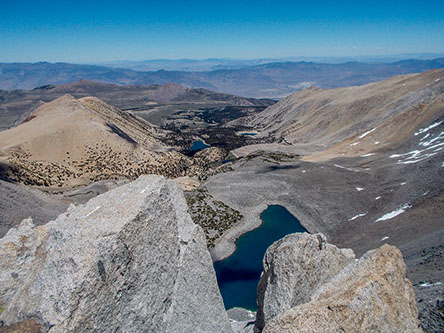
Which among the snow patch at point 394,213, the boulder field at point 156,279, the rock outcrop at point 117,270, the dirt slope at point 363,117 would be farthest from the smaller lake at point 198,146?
the rock outcrop at point 117,270

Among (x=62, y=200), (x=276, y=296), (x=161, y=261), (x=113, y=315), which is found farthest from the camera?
(x=62, y=200)

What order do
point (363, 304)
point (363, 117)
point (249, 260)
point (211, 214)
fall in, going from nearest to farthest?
point (363, 304), point (249, 260), point (211, 214), point (363, 117)

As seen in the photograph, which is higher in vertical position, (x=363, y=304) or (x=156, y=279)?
(x=363, y=304)

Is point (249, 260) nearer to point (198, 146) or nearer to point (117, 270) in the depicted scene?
point (117, 270)

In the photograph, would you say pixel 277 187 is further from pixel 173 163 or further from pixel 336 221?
pixel 173 163

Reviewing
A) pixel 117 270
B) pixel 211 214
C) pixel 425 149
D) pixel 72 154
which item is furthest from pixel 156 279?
pixel 72 154

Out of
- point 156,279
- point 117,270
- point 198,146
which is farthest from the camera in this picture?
point 198,146

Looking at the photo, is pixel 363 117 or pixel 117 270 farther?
pixel 363 117

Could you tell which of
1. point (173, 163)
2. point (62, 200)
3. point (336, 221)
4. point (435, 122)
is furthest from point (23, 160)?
point (435, 122)

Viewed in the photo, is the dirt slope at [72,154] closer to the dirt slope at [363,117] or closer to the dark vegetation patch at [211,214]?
the dark vegetation patch at [211,214]
